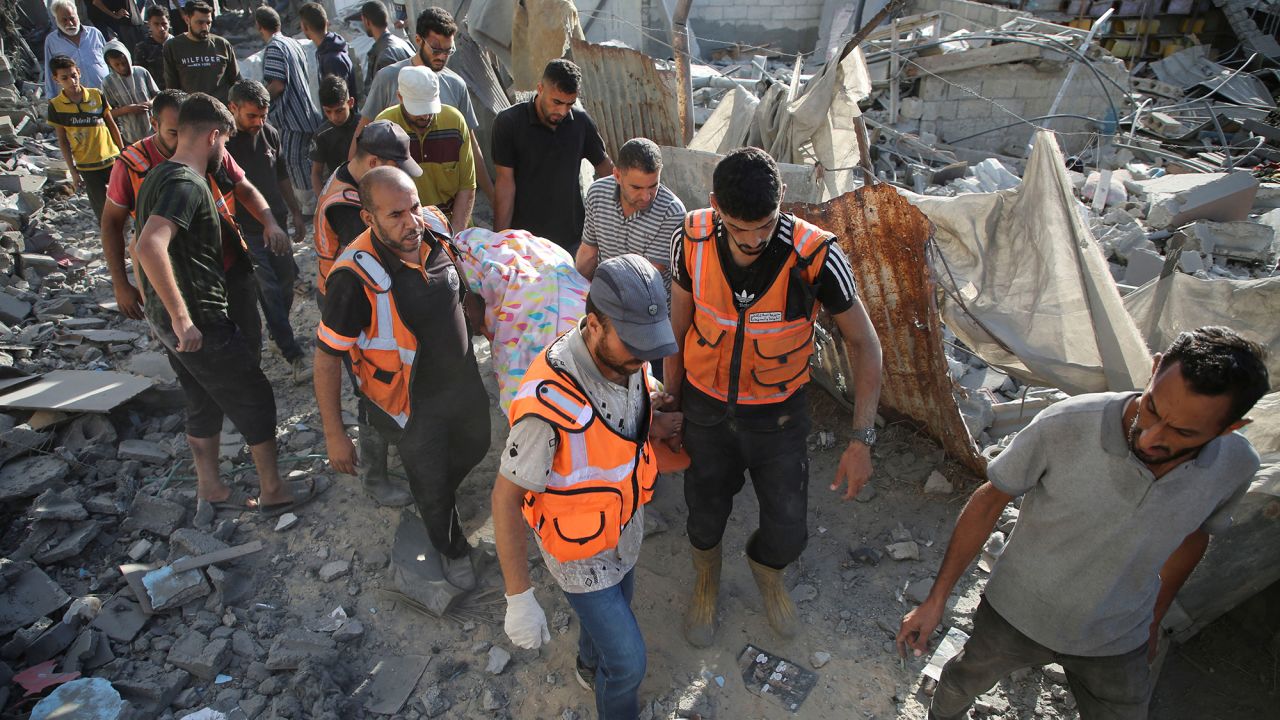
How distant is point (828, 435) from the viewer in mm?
4504

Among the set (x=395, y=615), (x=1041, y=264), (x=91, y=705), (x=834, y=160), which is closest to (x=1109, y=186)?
(x=834, y=160)

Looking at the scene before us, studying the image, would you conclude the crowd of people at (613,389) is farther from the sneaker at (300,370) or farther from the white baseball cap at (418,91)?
the sneaker at (300,370)

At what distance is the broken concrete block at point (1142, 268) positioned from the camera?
18.8 ft

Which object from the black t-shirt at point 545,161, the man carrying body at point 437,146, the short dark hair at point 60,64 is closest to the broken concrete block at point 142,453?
the man carrying body at point 437,146

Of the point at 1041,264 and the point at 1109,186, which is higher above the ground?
the point at 1041,264

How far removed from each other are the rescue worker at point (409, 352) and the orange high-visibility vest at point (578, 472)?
111 cm

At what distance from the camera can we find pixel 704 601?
3.38 m

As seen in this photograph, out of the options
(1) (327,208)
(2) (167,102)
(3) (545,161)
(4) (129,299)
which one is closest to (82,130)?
(2) (167,102)

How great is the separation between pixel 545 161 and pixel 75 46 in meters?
6.56

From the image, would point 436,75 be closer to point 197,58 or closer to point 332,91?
point 332,91

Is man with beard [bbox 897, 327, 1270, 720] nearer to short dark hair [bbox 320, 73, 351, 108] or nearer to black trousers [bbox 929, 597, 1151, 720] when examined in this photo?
black trousers [bbox 929, 597, 1151, 720]

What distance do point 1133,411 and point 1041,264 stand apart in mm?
1953

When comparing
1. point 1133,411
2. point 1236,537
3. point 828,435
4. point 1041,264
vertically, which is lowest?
point 828,435

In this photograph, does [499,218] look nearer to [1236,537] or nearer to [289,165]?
[289,165]
